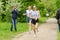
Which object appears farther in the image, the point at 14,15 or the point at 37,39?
the point at 14,15

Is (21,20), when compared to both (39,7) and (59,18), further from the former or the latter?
(59,18)

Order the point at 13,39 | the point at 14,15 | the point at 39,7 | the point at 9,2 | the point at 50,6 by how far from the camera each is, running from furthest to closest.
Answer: the point at 50,6, the point at 39,7, the point at 9,2, the point at 14,15, the point at 13,39

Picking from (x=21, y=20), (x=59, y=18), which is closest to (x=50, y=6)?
(x=21, y=20)

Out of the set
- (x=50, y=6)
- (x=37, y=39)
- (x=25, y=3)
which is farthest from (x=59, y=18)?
(x=50, y=6)

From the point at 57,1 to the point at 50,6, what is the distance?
22799mm

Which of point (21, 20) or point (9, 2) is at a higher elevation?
point (9, 2)

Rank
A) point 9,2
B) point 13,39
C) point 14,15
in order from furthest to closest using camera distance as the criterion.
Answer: point 9,2 → point 14,15 → point 13,39

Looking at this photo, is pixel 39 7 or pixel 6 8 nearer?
pixel 6 8

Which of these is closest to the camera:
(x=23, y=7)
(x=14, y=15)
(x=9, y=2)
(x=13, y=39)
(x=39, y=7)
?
(x=13, y=39)

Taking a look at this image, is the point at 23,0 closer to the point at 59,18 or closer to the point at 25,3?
the point at 25,3

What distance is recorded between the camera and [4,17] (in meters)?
34.0

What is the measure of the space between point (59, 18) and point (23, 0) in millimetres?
14696

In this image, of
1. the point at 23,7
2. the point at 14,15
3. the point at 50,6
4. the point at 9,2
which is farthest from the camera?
Answer: the point at 50,6

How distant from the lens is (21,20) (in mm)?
33875
